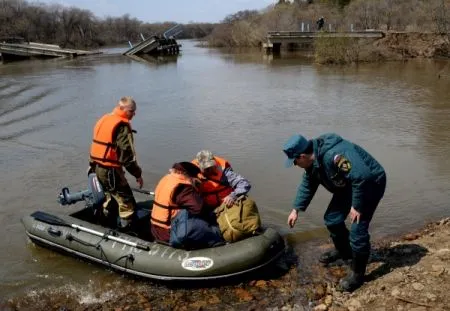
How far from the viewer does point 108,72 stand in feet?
82.5

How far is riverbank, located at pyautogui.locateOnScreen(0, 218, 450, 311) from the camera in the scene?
151 inches

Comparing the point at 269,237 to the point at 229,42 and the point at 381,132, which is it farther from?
the point at 229,42

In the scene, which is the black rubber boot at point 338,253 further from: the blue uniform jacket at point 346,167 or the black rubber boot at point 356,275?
the blue uniform jacket at point 346,167

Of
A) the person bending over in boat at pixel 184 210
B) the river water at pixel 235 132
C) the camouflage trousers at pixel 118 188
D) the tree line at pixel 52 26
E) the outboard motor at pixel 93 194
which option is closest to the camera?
the person bending over in boat at pixel 184 210

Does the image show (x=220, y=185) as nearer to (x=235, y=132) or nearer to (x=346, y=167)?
(x=346, y=167)

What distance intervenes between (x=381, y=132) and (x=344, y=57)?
47.4 feet

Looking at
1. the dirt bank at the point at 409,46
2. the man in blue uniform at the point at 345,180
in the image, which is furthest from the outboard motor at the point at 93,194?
the dirt bank at the point at 409,46

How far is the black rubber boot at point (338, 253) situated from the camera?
4535mm

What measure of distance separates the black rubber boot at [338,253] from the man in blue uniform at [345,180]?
1.04ft

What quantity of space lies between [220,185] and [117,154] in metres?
1.12

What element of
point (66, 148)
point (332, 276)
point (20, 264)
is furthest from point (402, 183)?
point (66, 148)

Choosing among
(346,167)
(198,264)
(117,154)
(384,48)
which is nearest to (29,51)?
(384,48)

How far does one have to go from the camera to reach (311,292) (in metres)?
4.30

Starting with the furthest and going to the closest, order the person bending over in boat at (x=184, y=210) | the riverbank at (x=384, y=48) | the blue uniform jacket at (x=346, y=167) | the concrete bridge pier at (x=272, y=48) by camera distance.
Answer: the concrete bridge pier at (x=272, y=48) → the riverbank at (x=384, y=48) → the person bending over in boat at (x=184, y=210) → the blue uniform jacket at (x=346, y=167)
